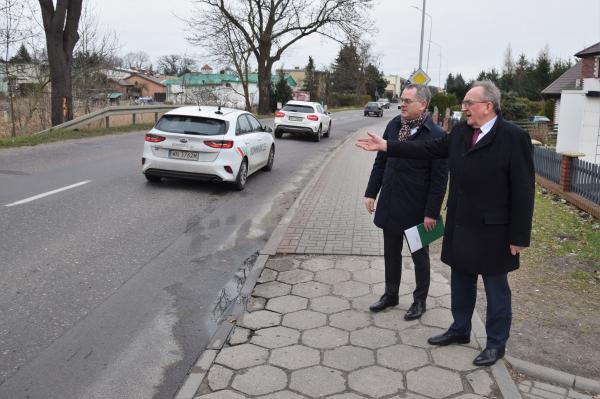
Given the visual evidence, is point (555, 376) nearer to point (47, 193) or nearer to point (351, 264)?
point (351, 264)

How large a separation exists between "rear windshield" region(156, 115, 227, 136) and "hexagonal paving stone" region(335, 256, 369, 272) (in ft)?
15.4

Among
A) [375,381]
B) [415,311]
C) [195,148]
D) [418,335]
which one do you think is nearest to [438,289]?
[415,311]

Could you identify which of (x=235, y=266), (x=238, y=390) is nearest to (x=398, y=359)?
(x=238, y=390)

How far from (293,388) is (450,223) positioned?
1552 millimetres

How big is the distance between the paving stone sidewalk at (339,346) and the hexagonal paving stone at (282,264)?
0.04 feet

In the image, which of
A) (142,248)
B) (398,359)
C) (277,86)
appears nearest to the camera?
(398,359)

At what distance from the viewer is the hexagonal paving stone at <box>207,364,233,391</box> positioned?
139 inches

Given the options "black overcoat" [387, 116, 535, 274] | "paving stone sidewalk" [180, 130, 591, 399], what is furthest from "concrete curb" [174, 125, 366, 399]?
"black overcoat" [387, 116, 535, 274]

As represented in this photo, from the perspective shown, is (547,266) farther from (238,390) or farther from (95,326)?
(95,326)

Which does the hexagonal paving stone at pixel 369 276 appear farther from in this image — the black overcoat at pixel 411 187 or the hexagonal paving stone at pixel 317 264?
the black overcoat at pixel 411 187

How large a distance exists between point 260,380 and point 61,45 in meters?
19.4

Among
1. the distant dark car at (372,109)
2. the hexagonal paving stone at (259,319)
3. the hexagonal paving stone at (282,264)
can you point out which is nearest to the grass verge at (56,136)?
the hexagonal paving stone at (282,264)

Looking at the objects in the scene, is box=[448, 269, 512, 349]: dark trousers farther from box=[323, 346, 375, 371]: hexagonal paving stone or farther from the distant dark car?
the distant dark car

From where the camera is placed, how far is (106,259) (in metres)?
6.02
